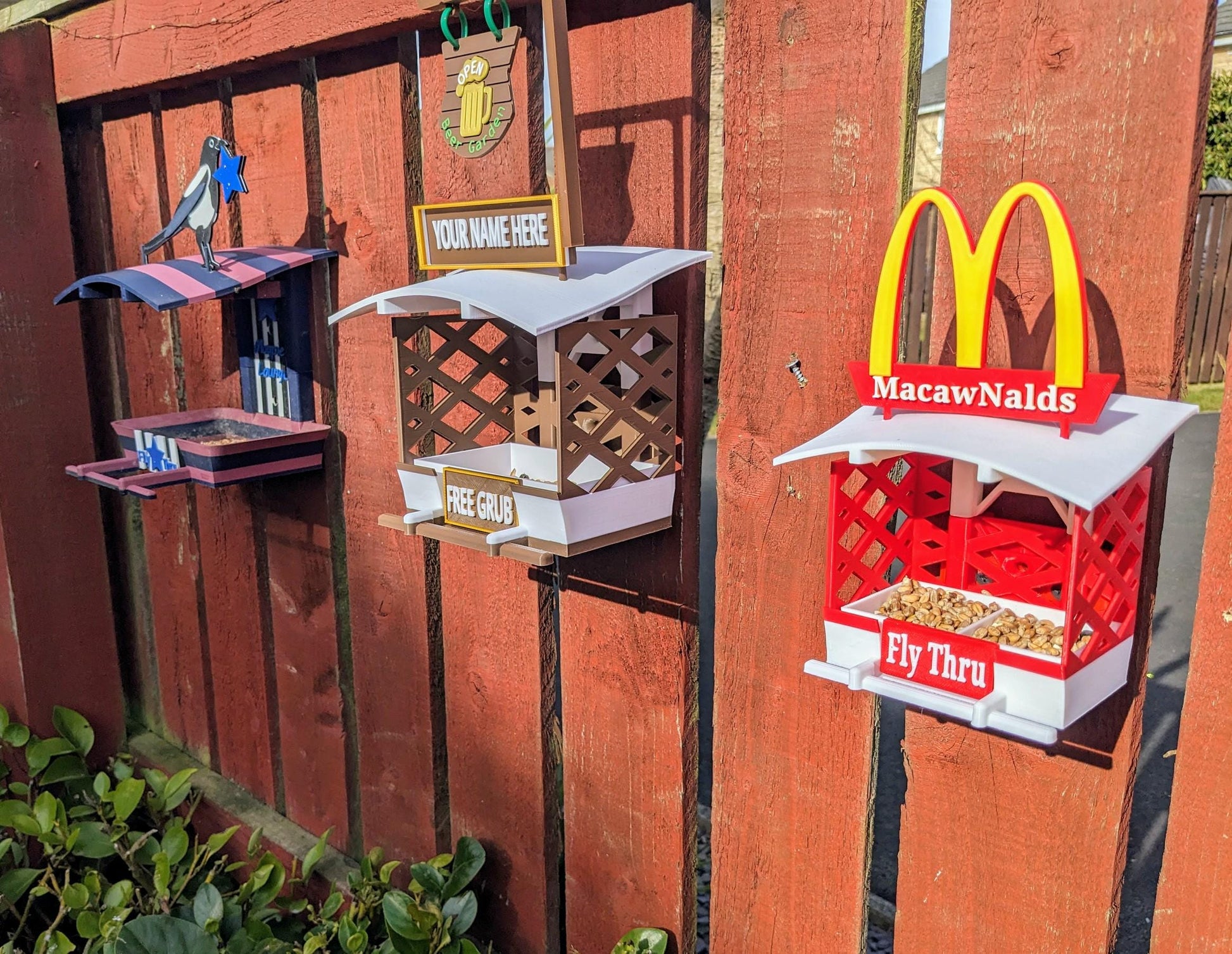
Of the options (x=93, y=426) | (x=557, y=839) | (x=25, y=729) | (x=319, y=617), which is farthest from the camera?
(x=93, y=426)

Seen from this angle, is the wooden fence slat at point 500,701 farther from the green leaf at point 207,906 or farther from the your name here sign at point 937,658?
the your name here sign at point 937,658

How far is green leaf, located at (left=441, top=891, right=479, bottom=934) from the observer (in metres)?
1.71

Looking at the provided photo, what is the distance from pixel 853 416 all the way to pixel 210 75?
1.52 meters

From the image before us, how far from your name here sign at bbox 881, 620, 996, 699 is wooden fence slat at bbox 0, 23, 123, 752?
84.3 inches

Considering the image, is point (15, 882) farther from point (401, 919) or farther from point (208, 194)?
point (208, 194)

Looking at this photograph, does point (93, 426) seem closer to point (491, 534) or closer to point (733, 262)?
point (491, 534)

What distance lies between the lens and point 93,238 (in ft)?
7.98

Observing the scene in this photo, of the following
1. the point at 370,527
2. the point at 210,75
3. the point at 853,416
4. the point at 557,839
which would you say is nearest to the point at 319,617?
the point at 370,527

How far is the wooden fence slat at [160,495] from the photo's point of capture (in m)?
2.24

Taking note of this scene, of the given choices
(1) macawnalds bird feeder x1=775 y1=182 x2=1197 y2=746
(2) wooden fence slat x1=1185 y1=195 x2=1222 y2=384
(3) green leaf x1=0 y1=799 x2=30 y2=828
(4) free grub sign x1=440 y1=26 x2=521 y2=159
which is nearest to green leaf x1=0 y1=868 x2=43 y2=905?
(3) green leaf x1=0 y1=799 x2=30 y2=828

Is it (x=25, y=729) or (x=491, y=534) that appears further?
(x=25, y=729)

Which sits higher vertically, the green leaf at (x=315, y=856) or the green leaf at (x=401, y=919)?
the green leaf at (x=401, y=919)

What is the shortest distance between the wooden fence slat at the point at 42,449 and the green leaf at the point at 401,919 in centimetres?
129

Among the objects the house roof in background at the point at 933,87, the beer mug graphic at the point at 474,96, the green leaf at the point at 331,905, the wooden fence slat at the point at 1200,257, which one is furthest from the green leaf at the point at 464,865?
the house roof in background at the point at 933,87
